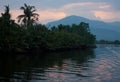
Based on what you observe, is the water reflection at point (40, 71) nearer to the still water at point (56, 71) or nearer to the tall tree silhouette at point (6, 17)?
the still water at point (56, 71)

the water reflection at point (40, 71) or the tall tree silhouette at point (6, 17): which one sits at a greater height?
the tall tree silhouette at point (6, 17)

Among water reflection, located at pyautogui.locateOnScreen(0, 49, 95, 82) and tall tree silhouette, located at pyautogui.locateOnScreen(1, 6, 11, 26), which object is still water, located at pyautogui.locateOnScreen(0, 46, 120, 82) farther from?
tall tree silhouette, located at pyautogui.locateOnScreen(1, 6, 11, 26)

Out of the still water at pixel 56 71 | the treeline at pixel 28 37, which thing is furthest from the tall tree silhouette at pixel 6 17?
the still water at pixel 56 71

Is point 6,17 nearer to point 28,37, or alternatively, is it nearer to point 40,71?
point 28,37

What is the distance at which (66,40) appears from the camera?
113m

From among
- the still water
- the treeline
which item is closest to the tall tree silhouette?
the treeline

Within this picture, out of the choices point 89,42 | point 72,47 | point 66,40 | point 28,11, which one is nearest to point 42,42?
point 28,11

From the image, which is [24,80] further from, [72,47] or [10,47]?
[72,47]

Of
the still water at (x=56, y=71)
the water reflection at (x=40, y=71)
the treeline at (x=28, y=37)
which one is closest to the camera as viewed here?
the water reflection at (x=40, y=71)

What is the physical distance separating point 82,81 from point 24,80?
211 inches

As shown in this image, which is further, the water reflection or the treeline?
the treeline

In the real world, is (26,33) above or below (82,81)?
above

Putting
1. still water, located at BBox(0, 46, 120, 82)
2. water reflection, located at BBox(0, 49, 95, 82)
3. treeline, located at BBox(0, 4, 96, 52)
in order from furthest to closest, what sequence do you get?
treeline, located at BBox(0, 4, 96, 52) → still water, located at BBox(0, 46, 120, 82) → water reflection, located at BBox(0, 49, 95, 82)

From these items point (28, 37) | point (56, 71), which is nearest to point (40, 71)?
point (56, 71)
